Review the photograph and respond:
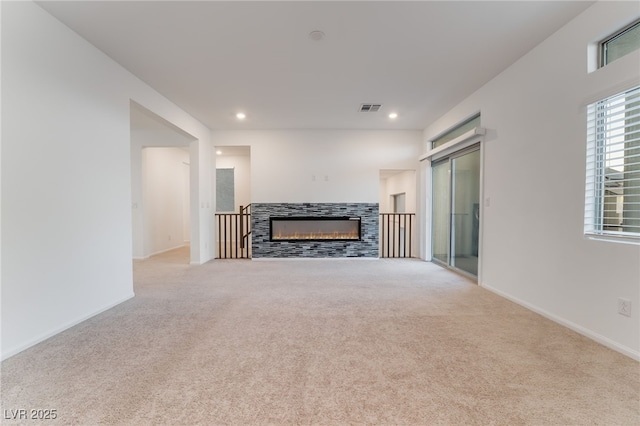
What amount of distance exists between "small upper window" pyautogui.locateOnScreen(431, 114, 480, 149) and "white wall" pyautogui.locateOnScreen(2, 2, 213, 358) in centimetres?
458

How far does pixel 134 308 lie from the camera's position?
2795mm

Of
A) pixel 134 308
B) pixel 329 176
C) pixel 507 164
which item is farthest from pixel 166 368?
pixel 329 176

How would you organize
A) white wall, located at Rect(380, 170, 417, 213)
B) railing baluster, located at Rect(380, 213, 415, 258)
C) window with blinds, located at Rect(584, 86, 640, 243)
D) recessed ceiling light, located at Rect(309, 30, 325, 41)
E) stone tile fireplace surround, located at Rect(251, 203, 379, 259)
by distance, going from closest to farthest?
1. window with blinds, located at Rect(584, 86, 640, 243)
2. recessed ceiling light, located at Rect(309, 30, 325, 41)
3. stone tile fireplace surround, located at Rect(251, 203, 379, 259)
4. railing baluster, located at Rect(380, 213, 415, 258)
5. white wall, located at Rect(380, 170, 417, 213)

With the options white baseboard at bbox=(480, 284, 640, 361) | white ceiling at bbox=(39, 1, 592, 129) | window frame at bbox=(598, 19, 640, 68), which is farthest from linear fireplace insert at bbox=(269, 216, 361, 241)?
window frame at bbox=(598, 19, 640, 68)

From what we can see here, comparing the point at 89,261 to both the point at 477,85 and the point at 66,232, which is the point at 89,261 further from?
the point at 477,85

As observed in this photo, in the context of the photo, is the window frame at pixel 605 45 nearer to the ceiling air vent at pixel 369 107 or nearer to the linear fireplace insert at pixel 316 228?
the ceiling air vent at pixel 369 107

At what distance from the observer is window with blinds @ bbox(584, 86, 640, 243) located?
6.46 ft

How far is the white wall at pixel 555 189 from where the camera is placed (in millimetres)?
1997

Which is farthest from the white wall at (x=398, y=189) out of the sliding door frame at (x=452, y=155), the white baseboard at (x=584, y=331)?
the white baseboard at (x=584, y=331)

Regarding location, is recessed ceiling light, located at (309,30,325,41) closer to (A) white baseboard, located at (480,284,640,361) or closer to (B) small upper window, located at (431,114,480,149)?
(B) small upper window, located at (431,114,480,149)

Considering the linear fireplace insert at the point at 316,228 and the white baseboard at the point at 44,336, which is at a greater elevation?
the linear fireplace insert at the point at 316,228

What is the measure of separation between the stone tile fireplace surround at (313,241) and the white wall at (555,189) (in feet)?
8.02

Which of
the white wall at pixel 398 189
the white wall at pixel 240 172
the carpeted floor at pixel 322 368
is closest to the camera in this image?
the carpeted floor at pixel 322 368

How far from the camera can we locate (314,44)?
2.62 metres
